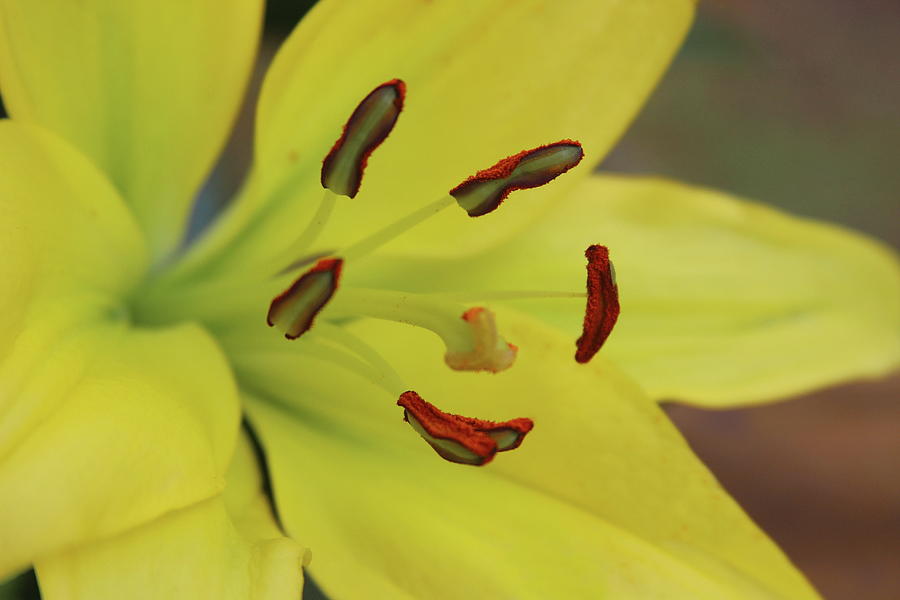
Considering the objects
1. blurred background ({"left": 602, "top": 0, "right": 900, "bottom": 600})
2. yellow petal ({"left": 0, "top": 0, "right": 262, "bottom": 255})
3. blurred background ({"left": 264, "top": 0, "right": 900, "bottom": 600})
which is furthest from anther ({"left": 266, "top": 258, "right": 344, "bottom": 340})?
blurred background ({"left": 602, "top": 0, "right": 900, "bottom": 600})

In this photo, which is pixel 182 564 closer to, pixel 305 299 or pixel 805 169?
pixel 305 299

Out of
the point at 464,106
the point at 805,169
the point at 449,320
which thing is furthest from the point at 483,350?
the point at 805,169

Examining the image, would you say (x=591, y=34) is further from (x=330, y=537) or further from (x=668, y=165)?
(x=668, y=165)

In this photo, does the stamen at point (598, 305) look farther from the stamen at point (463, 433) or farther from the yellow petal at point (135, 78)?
the yellow petal at point (135, 78)

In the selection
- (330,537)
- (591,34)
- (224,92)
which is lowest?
(330,537)

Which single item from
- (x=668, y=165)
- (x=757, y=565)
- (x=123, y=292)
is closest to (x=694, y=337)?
(x=757, y=565)

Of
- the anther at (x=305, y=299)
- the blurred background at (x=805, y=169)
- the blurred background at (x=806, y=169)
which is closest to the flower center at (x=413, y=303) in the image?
the anther at (x=305, y=299)

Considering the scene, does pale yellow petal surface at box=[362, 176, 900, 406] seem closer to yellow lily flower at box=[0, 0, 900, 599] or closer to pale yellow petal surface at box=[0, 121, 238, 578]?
yellow lily flower at box=[0, 0, 900, 599]
